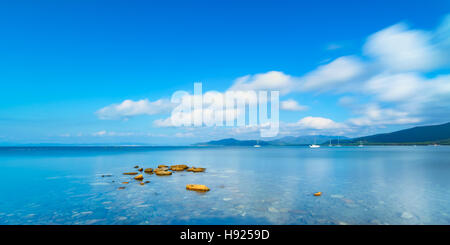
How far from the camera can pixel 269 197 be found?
2114 cm

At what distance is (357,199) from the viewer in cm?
2055

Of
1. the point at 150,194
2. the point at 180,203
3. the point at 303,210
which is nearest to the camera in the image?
the point at 303,210

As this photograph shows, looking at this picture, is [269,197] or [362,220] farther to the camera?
[269,197]

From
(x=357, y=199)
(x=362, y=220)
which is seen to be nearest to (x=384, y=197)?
(x=357, y=199)
